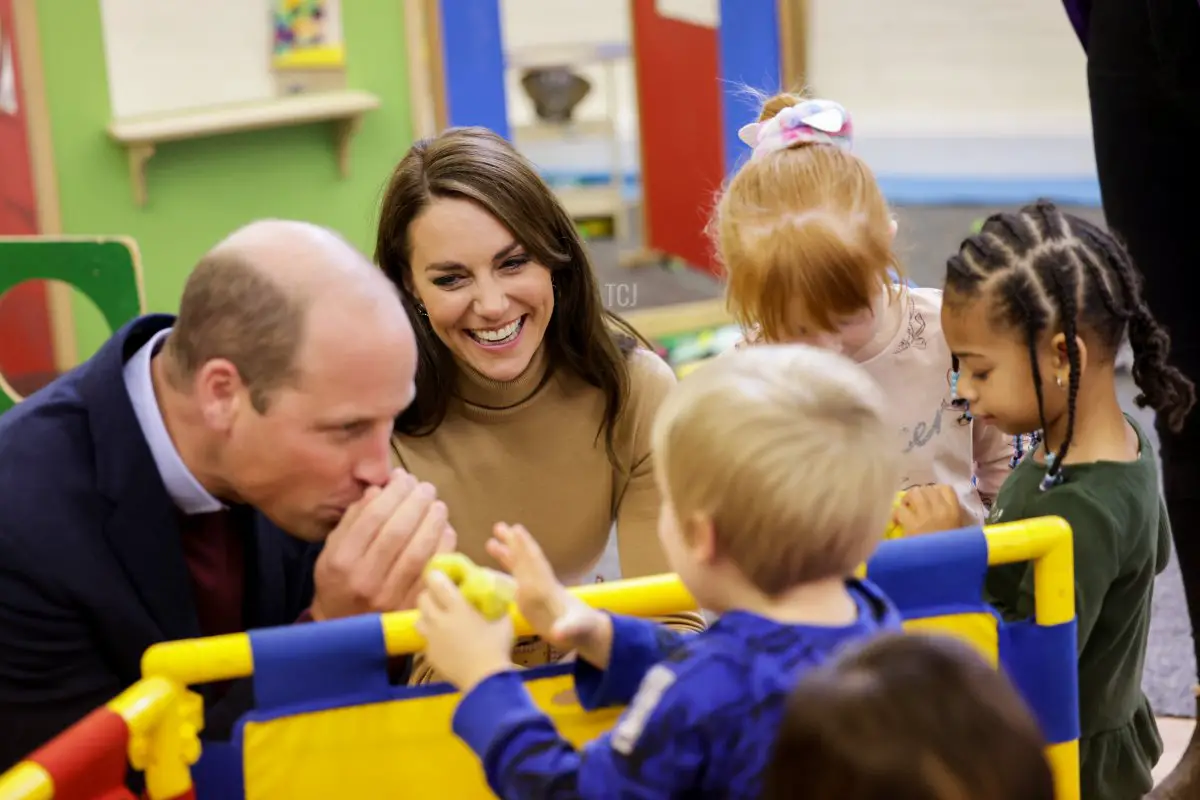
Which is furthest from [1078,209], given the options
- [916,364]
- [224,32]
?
[916,364]

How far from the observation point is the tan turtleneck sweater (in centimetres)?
190

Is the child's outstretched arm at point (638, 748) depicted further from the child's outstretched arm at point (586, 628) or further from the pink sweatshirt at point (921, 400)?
the pink sweatshirt at point (921, 400)

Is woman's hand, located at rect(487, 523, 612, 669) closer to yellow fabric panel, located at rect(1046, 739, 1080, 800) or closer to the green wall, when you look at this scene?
yellow fabric panel, located at rect(1046, 739, 1080, 800)

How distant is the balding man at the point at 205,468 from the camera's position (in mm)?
1337

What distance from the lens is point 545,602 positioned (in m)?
1.13

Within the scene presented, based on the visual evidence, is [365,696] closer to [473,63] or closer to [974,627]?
[974,627]

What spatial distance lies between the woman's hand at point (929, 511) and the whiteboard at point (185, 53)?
126 inches

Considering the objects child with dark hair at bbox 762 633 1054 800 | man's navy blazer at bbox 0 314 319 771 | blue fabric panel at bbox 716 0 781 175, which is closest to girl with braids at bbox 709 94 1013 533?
man's navy blazer at bbox 0 314 319 771

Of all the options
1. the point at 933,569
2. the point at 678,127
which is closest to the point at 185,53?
the point at 678,127

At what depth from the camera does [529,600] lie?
113cm

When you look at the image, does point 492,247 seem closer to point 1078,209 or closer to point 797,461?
point 797,461

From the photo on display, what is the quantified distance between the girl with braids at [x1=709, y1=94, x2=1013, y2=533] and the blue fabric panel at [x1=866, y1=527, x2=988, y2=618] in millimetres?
362

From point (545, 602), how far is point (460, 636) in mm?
72

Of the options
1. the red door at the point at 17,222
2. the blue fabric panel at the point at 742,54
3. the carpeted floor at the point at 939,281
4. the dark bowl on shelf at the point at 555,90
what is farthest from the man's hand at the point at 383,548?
the dark bowl on shelf at the point at 555,90
